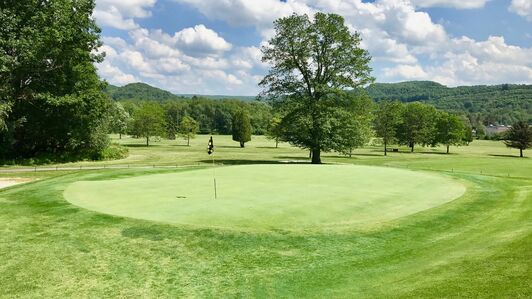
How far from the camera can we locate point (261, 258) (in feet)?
43.8

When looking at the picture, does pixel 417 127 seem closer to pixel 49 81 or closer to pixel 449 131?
pixel 449 131

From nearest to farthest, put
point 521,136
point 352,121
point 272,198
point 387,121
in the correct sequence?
point 272,198 → point 352,121 → point 521,136 → point 387,121

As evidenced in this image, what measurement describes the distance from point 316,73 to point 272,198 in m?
38.6

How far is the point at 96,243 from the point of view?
14.6m

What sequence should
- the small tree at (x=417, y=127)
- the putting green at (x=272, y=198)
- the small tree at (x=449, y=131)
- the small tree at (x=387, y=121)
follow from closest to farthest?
the putting green at (x=272, y=198) < the small tree at (x=387, y=121) < the small tree at (x=417, y=127) < the small tree at (x=449, y=131)

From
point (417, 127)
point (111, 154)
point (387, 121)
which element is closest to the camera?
point (111, 154)

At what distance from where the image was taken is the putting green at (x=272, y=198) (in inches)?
674

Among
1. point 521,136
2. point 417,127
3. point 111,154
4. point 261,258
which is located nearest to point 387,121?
point 417,127

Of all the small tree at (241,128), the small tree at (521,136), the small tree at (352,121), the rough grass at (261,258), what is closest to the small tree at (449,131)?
the small tree at (521,136)

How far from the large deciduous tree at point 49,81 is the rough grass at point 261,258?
3458 cm

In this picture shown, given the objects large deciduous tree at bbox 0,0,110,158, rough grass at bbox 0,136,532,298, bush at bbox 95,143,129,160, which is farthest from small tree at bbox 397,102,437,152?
rough grass at bbox 0,136,532,298

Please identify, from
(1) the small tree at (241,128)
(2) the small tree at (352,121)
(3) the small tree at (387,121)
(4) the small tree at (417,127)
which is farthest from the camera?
(1) the small tree at (241,128)

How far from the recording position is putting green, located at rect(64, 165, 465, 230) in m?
17.1

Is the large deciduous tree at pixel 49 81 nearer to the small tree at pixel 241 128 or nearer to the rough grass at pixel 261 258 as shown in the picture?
the rough grass at pixel 261 258
